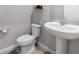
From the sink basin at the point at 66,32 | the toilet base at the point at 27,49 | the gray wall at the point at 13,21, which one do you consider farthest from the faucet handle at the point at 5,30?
the sink basin at the point at 66,32

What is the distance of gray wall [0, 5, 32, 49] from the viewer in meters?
1.88

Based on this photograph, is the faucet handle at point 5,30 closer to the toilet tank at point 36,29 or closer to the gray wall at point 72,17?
the toilet tank at point 36,29

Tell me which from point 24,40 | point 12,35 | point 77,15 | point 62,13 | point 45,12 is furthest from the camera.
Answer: point 12,35

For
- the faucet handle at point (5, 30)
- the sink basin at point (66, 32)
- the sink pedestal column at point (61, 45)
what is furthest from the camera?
the faucet handle at point (5, 30)

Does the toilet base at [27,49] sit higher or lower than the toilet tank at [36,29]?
lower

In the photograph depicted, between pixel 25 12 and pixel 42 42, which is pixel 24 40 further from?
pixel 25 12

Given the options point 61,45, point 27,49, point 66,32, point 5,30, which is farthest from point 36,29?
point 66,32

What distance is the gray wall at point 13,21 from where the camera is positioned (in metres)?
1.88

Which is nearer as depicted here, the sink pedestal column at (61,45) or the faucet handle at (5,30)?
the sink pedestal column at (61,45)

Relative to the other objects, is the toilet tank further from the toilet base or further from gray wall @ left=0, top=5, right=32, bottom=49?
the toilet base

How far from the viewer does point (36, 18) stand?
6.98 ft

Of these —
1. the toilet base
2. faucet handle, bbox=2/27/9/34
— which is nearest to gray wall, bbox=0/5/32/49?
faucet handle, bbox=2/27/9/34

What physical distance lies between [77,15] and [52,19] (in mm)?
495
